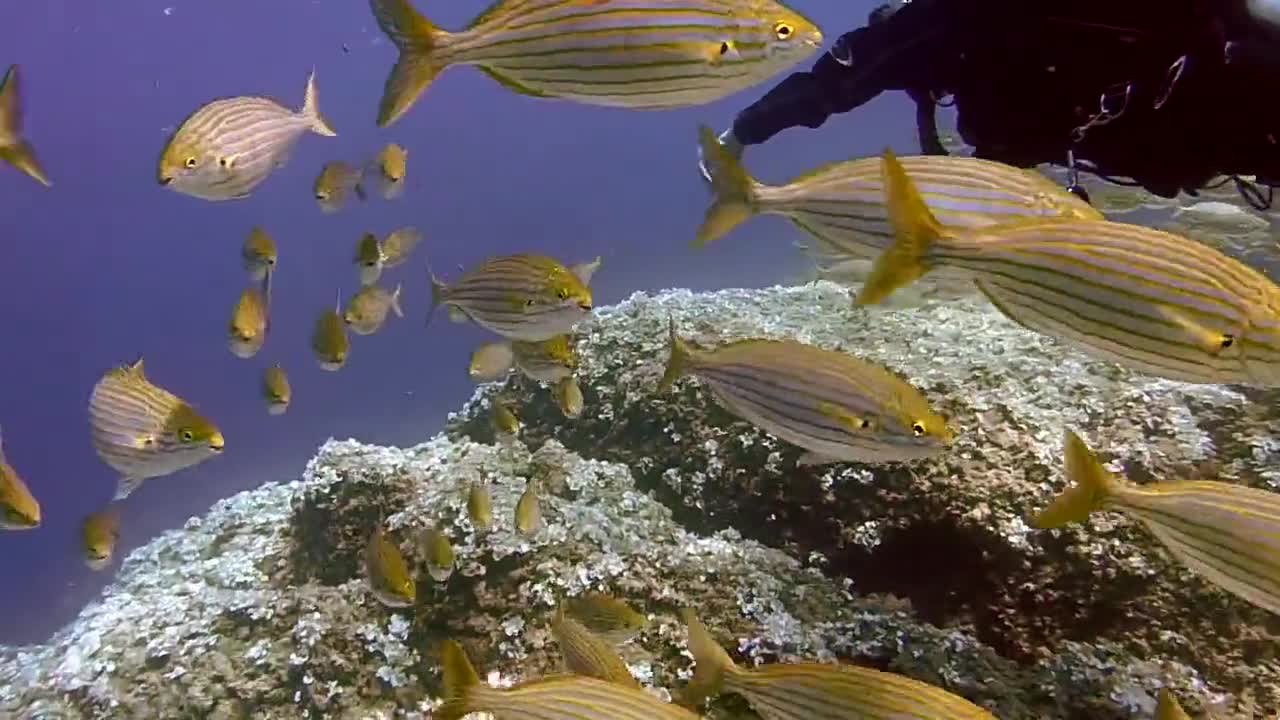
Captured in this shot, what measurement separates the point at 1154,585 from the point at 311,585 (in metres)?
4.13

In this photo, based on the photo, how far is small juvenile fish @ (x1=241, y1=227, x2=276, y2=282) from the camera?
482 centimetres

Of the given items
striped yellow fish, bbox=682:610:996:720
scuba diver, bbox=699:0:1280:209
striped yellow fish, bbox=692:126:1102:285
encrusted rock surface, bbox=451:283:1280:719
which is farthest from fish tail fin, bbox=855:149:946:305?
encrusted rock surface, bbox=451:283:1280:719

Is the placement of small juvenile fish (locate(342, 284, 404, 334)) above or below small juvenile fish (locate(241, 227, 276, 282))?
above

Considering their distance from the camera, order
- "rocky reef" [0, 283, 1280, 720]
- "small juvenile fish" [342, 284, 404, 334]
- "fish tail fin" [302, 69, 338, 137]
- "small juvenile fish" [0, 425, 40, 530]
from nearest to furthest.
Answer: "rocky reef" [0, 283, 1280, 720]
"small juvenile fish" [0, 425, 40, 530]
"fish tail fin" [302, 69, 338, 137]
"small juvenile fish" [342, 284, 404, 334]

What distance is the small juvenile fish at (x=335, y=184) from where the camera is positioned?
600cm

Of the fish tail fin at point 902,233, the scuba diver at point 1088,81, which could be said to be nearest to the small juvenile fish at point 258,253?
the scuba diver at point 1088,81

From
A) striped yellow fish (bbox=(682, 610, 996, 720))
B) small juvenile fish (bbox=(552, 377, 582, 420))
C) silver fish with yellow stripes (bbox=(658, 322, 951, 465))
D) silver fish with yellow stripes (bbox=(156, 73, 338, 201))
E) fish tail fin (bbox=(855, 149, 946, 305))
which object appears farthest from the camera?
small juvenile fish (bbox=(552, 377, 582, 420))

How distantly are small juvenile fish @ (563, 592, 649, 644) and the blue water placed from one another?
23.1 m

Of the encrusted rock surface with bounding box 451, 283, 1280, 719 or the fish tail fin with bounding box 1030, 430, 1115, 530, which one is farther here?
the encrusted rock surface with bounding box 451, 283, 1280, 719

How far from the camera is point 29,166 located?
294cm

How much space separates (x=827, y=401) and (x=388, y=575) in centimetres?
223

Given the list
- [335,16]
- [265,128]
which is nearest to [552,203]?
[335,16]

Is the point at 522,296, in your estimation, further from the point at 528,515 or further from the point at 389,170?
the point at 389,170

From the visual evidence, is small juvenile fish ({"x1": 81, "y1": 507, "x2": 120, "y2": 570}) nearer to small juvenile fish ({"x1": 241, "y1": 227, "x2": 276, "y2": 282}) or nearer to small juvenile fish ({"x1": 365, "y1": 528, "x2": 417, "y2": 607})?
small juvenile fish ({"x1": 241, "y1": 227, "x2": 276, "y2": 282})
